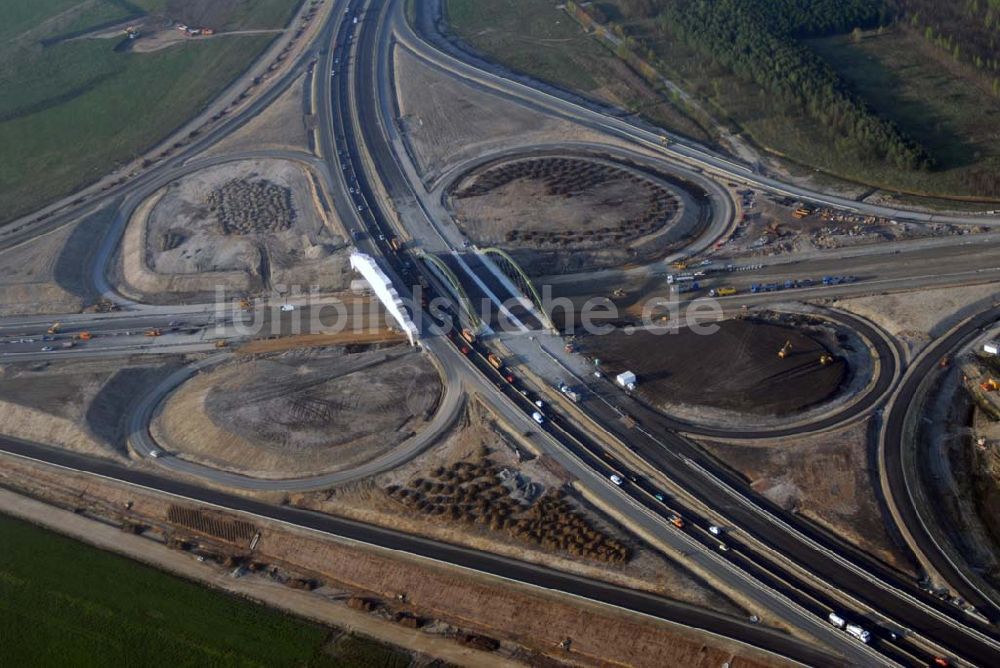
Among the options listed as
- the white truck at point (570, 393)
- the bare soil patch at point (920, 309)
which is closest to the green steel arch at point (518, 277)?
the white truck at point (570, 393)

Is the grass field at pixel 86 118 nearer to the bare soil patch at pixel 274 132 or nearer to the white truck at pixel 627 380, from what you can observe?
the bare soil patch at pixel 274 132

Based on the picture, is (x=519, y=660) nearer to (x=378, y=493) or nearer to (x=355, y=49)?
(x=378, y=493)

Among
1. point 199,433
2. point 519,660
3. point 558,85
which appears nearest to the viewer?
point 519,660

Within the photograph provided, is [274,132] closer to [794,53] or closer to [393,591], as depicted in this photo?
[794,53]

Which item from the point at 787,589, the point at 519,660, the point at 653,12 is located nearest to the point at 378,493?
the point at 519,660

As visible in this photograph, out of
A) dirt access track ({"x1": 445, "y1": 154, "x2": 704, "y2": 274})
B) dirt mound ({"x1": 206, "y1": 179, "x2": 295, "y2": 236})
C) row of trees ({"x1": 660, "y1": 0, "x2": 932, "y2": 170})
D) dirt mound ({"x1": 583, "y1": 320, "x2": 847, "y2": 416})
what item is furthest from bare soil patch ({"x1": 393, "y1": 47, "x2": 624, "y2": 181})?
dirt mound ({"x1": 583, "y1": 320, "x2": 847, "y2": 416})

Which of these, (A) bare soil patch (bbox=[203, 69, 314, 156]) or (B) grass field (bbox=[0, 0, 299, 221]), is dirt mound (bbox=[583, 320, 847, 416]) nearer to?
(A) bare soil patch (bbox=[203, 69, 314, 156])
